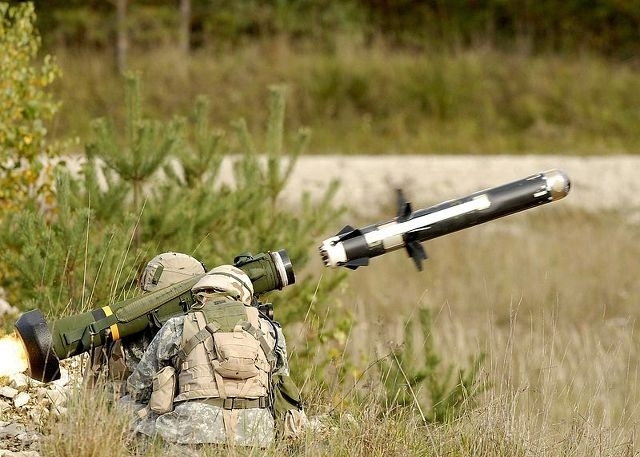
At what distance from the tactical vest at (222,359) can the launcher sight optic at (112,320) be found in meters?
0.45

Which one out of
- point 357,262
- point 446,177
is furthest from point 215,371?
point 446,177

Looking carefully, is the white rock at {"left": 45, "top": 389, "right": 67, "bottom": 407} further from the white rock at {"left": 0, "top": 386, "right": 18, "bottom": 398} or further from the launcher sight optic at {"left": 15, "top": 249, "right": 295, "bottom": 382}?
the launcher sight optic at {"left": 15, "top": 249, "right": 295, "bottom": 382}

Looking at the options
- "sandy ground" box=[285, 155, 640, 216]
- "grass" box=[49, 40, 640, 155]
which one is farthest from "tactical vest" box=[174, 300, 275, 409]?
"grass" box=[49, 40, 640, 155]

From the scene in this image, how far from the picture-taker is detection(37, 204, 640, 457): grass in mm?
5398

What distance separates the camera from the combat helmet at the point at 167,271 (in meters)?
5.75

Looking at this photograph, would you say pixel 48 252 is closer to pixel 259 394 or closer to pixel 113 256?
pixel 113 256

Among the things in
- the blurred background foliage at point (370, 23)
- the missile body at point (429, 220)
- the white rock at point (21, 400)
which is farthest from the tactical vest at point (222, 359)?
the blurred background foliage at point (370, 23)

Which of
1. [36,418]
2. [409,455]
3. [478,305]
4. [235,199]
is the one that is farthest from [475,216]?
[478,305]

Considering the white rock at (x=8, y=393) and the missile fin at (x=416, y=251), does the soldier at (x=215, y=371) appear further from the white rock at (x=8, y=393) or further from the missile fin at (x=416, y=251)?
the white rock at (x=8, y=393)

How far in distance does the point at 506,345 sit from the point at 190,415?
1.76 meters

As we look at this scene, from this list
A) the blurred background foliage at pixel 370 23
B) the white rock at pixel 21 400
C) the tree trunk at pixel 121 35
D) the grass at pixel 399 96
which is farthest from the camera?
the blurred background foliage at pixel 370 23

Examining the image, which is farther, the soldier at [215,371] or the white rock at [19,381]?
the white rock at [19,381]

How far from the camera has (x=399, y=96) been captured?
23.3 meters

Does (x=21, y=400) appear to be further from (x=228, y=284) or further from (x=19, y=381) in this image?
(x=228, y=284)
